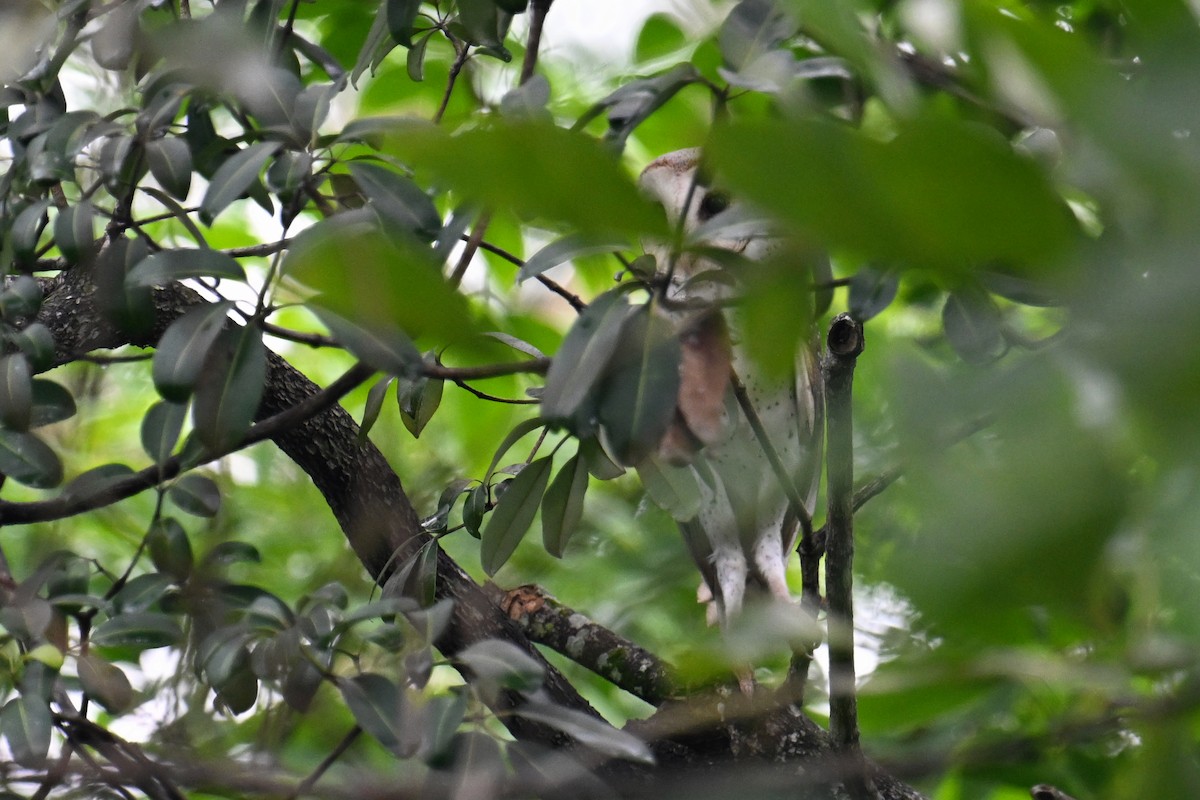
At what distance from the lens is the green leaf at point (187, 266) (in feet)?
2.27

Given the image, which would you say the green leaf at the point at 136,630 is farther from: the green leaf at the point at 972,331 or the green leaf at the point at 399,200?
the green leaf at the point at 972,331

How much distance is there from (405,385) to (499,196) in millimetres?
882

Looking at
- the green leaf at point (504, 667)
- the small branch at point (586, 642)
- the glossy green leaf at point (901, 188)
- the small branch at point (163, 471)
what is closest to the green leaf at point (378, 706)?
the green leaf at point (504, 667)

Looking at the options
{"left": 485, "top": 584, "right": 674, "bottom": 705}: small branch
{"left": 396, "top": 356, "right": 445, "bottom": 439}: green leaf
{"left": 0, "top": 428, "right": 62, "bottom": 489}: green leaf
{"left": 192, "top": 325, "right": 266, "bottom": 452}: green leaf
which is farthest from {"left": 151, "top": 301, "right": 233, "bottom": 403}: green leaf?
{"left": 485, "top": 584, "right": 674, "bottom": 705}: small branch

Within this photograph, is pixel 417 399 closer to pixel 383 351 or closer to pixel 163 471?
pixel 163 471

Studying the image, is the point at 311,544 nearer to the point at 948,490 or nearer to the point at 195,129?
the point at 195,129

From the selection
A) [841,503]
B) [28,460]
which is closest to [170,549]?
[28,460]

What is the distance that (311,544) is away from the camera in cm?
209

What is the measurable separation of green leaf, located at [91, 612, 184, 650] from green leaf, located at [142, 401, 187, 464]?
4.6 inches

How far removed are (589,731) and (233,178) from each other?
0.43 metres

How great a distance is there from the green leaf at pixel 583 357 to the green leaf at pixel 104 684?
49 centimetres

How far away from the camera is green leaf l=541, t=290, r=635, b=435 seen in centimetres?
48

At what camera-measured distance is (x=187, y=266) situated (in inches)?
27.8

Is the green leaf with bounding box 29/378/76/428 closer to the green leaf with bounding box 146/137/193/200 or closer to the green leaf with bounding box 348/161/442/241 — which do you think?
the green leaf with bounding box 146/137/193/200
